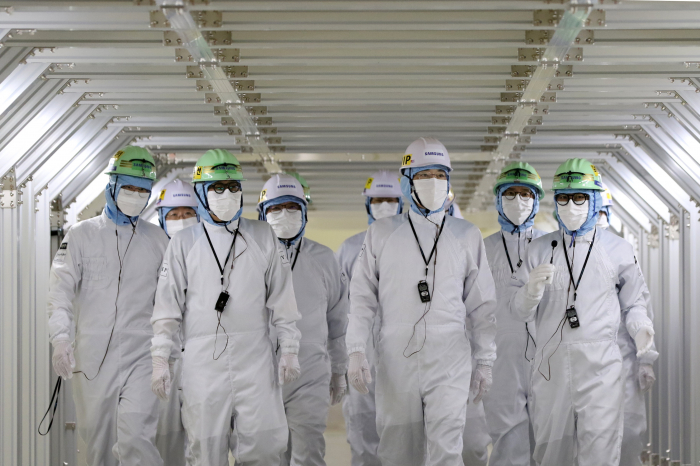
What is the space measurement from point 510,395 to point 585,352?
41.9 inches

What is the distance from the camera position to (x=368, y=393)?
280 inches

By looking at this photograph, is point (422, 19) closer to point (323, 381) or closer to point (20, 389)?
point (323, 381)

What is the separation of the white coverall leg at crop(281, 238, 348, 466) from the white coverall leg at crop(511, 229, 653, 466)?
146 centimetres

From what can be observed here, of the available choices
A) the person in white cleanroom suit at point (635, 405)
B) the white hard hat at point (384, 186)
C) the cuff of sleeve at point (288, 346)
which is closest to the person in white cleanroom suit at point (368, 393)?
the white hard hat at point (384, 186)

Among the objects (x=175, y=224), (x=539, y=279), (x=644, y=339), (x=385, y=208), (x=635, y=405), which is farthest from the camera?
(x=385, y=208)

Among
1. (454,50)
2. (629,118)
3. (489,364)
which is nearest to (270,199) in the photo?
(454,50)

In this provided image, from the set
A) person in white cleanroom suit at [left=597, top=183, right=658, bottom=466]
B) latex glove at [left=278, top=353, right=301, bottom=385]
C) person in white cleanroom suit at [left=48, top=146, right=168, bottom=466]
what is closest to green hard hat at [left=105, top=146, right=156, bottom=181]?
person in white cleanroom suit at [left=48, top=146, right=168, bottom=466]

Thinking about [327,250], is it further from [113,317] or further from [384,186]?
[113,317]

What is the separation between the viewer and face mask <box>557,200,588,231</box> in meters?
5.98

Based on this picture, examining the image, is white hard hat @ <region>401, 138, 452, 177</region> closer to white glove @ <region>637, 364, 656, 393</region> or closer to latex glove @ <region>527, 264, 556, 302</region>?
latex glove @ <region>527, 264, 556, 302</region>

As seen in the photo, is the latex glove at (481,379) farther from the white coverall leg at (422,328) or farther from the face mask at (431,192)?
the face mask at (431,192)

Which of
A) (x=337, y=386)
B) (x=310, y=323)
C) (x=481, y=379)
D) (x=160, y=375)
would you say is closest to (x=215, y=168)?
(x=160, y=375)

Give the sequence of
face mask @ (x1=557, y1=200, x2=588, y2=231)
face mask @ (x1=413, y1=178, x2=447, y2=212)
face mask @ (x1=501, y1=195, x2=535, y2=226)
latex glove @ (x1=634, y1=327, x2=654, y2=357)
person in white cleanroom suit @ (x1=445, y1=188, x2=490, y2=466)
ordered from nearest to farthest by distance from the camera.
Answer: face mask @ (x1=413, y1=178, x2=447, y2=212), latex glove @ (x1=634, y1=327, x2=654, y2=357), face mask @ (x1=557, y1=200, x2=588, y2=231), person in white cleanroom suit @ (x1=445, y1=188, x2=490, y2=466), face mask @ (x1=501, y1=195, x2=535, y2=226)

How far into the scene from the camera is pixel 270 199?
6832 mm
